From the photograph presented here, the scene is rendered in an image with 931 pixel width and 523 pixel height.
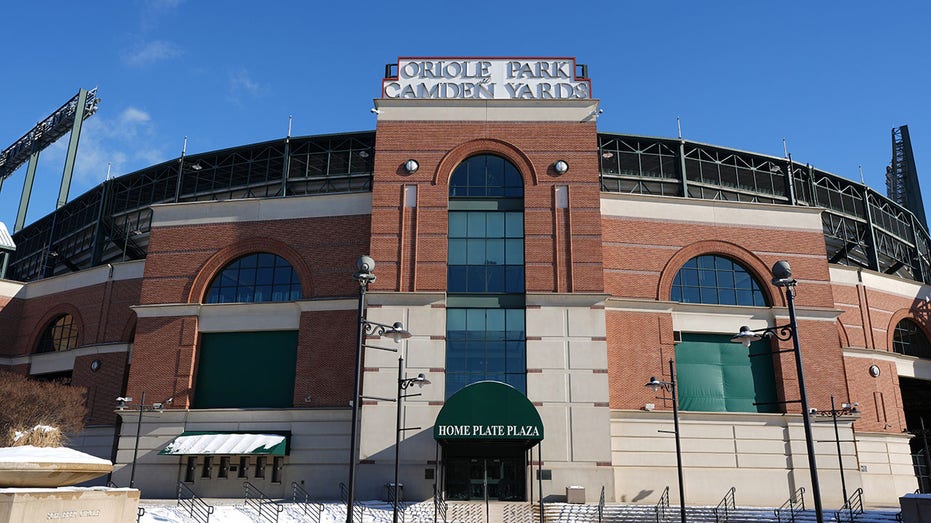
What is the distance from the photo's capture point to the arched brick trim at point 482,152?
37.3m

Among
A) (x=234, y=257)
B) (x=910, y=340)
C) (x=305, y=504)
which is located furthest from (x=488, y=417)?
(x=910, y=340)

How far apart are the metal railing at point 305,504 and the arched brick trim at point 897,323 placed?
3480 cm

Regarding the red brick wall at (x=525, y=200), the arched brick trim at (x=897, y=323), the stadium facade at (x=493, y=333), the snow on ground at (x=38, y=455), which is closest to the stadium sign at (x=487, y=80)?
the stadium facade at (x=493, y=333)

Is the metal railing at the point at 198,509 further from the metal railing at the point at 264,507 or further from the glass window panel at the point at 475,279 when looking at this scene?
the glass window panel at the point at 475,279

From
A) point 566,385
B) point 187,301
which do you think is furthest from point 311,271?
point 566,385

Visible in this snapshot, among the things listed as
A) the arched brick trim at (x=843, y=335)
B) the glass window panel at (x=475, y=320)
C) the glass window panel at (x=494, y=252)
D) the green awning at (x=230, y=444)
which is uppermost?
the glass window panel at (x=494, y=252)

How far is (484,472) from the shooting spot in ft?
108

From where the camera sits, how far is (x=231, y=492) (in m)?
35.2

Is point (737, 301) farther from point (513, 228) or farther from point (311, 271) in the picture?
point (311, 271)

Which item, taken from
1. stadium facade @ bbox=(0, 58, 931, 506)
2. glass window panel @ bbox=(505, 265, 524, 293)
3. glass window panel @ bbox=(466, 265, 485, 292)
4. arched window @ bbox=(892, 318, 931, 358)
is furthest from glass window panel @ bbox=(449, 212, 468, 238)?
arched window @ bbox=(892, 318, 931, 358)

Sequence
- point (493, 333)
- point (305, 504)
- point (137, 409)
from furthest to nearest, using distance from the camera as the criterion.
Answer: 1. point (137, 409)
2. point (493, 333)
3. point (305, 504)

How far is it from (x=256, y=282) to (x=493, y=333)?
13757 mm

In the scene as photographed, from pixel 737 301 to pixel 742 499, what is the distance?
A: 402 inches

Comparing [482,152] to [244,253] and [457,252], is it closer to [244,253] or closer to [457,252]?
[457,252]
